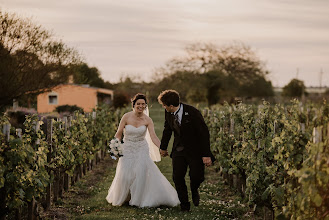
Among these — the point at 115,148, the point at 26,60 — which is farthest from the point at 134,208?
the point at 26,60

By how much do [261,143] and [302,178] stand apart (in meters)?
2.70

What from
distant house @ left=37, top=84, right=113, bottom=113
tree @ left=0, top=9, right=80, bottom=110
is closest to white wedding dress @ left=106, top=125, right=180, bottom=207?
tree @ left=0, top=9, right=80, bottom=110

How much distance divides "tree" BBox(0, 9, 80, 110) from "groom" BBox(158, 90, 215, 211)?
22.5 metres

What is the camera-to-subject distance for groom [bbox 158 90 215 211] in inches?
275

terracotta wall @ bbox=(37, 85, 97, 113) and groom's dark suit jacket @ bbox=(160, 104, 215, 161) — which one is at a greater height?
terracotta wall @ bbox=(37, 85, 97, 113)

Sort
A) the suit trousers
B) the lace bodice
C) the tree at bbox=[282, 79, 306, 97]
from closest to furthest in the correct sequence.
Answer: the suit trousers
the lace bodice
the tree at bbox=[282, 79, 306, 97]

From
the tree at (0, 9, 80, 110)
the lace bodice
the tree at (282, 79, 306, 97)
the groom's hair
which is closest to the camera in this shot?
the groom's hair

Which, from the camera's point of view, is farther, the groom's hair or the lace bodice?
the lace bodice

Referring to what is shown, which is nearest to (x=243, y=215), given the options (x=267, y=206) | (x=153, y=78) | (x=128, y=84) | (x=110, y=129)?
(x=267, y=206)

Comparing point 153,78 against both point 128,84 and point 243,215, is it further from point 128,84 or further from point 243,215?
point 243,215

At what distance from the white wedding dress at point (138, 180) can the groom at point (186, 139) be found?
64 cm

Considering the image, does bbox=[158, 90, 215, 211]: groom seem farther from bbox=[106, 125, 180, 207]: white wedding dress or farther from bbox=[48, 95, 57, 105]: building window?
bbox=[48, 95, 57, 105]: building window

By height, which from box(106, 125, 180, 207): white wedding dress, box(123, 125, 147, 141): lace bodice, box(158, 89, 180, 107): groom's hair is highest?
box(158, 89, 180, 107): groom's hair

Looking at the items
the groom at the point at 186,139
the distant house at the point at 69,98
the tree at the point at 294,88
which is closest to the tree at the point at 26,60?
the distant house at the point at 69,98
